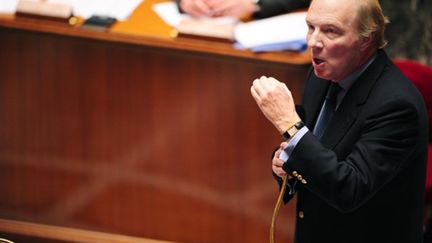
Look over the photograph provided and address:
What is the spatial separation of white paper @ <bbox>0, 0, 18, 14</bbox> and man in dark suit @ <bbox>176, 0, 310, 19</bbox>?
2.44 feet

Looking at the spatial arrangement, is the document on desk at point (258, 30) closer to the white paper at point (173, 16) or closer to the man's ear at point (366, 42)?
the white paper at point (173, 16)

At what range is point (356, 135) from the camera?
8.34 ft

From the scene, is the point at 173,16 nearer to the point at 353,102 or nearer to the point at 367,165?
the point at 353,102

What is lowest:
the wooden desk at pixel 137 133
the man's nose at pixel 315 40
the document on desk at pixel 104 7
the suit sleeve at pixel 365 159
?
the wooden desk at pixel 137 133

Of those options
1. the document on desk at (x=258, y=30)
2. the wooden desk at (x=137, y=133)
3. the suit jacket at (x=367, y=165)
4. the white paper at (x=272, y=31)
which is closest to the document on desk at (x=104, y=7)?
the wooden desk at (x=137, y=133)

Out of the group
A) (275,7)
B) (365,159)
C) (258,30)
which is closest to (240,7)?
(275,7)

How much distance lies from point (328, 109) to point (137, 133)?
1.39 m

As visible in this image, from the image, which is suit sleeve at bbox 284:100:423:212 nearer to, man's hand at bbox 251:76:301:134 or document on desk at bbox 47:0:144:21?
man's hand at bbox 251:76:301:134

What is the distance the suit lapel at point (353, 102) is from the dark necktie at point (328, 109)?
0.07 m

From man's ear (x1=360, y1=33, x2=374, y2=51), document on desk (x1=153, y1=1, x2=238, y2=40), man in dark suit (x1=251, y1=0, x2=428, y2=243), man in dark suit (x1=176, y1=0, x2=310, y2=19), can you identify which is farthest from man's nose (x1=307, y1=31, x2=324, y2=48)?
man in dark suit (x1=176, y1=0, x2=310, y2=19)

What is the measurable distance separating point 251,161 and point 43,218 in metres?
1.00

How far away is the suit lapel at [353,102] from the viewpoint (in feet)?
8.36

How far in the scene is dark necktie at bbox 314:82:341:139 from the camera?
268cm

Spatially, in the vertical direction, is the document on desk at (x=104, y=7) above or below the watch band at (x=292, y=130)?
below
